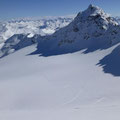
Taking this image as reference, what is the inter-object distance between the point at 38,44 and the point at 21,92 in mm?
69113

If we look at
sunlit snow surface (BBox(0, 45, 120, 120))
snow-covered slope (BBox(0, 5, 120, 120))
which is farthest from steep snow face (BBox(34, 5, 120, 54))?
sunlit snow surface (BBox(0, 45, 120, 120))

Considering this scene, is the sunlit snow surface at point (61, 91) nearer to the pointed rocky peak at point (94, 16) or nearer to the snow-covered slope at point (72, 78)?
the snow-covered slope at point (72, 78)

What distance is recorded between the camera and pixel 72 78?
53.2m

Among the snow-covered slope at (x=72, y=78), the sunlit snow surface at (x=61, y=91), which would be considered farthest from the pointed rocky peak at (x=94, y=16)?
the sunlit snow surface at (x=61, y=91)

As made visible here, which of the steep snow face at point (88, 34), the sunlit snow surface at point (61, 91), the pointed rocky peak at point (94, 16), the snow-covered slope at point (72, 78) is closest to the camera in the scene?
the snow-covered slope at point (72, 78)

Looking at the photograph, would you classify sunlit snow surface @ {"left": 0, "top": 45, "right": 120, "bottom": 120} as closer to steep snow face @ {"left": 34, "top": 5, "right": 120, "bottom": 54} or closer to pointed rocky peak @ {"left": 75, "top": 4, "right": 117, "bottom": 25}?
steep snow face @ {"left": 34, "top": 5, "right": 120, "bottom": 54}

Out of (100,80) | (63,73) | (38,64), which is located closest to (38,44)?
(38,64)

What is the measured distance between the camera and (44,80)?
5244cm

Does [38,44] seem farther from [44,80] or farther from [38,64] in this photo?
[44,80]

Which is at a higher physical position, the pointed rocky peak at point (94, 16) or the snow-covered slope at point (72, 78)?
the pointed rocky peak at point (94, 16)

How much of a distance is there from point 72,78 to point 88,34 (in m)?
43.2

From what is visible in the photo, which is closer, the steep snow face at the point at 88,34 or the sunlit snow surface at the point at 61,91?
the sunlit snow surface at the point at 61,91

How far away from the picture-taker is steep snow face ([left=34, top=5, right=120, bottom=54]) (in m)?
84.0

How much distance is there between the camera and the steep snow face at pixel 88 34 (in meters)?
84.0
